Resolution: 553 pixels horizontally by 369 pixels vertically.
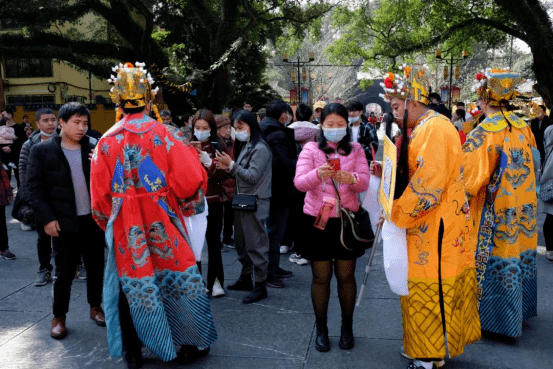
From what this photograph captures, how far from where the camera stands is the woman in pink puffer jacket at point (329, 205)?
3695 millimetres

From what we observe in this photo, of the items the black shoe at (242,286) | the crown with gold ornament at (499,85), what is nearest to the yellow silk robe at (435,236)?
the crown with gold ornament at (499,85)

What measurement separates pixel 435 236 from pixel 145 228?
181 cm

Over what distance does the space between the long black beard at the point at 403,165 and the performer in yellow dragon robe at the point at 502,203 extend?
0.66 metres

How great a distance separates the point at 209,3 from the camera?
2034 centimetres

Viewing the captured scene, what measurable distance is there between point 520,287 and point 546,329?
0.56 m

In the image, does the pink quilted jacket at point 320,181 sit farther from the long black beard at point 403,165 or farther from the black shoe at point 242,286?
the black shoe at point 242,286

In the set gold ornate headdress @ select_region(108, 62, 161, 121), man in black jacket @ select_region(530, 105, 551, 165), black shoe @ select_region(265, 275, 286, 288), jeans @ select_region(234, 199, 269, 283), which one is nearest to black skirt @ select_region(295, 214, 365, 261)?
jeans @ select_region(234, 199, 269, 283)

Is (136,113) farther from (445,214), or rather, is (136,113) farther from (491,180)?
(491,180)

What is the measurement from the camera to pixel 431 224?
10.7 ft

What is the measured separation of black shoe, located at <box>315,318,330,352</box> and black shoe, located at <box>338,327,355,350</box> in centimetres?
10

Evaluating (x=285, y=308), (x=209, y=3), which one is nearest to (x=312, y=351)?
(x=285, y=308)

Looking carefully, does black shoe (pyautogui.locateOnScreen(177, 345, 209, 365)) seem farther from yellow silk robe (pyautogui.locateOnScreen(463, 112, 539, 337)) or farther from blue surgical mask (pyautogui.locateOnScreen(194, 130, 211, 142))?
yellow silk robe (pyautogui.locateOnScreen(463, 112, 539, 337))

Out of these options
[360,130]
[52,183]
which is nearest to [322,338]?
[52,183]

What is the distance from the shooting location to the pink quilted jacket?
373 cm
